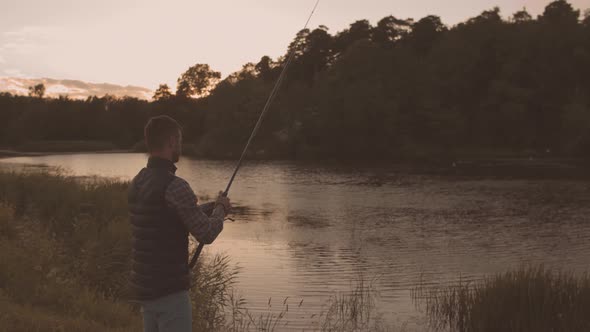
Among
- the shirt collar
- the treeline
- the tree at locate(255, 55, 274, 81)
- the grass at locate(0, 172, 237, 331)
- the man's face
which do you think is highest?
the tree at locate(255, 55, 274, 81)

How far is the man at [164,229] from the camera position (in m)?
3.63

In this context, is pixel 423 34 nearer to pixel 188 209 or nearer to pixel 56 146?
pixel 56 146

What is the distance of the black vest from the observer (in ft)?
12.0

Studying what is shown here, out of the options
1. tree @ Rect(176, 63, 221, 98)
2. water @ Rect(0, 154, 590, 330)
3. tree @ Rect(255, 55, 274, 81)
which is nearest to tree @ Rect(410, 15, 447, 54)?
tree @ Rect(255, 55, 274, 81)

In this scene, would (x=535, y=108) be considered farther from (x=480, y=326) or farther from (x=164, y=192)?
(x=164, y=192)

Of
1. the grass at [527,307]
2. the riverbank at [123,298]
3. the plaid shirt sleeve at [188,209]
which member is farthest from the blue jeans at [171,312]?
the grass at [527,307]

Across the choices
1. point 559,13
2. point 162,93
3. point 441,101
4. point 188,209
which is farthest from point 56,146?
point 188,209

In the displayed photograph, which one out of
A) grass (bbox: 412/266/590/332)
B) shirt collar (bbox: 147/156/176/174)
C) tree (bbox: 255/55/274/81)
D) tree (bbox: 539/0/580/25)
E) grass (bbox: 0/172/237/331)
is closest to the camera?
shirt collar (bbox: 147/156/176/174)

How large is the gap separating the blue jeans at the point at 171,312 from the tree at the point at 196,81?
380 feet

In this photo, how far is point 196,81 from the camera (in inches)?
4631

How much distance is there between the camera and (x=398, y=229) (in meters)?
20.4

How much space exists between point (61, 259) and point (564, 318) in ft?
26.9

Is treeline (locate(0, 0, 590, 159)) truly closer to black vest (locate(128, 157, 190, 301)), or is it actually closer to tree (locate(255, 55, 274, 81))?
tree (locate(255, 55, 274, 81))

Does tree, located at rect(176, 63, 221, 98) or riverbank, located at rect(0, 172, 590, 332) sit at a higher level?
tree, located at rect(176, 63, 221, 98)
